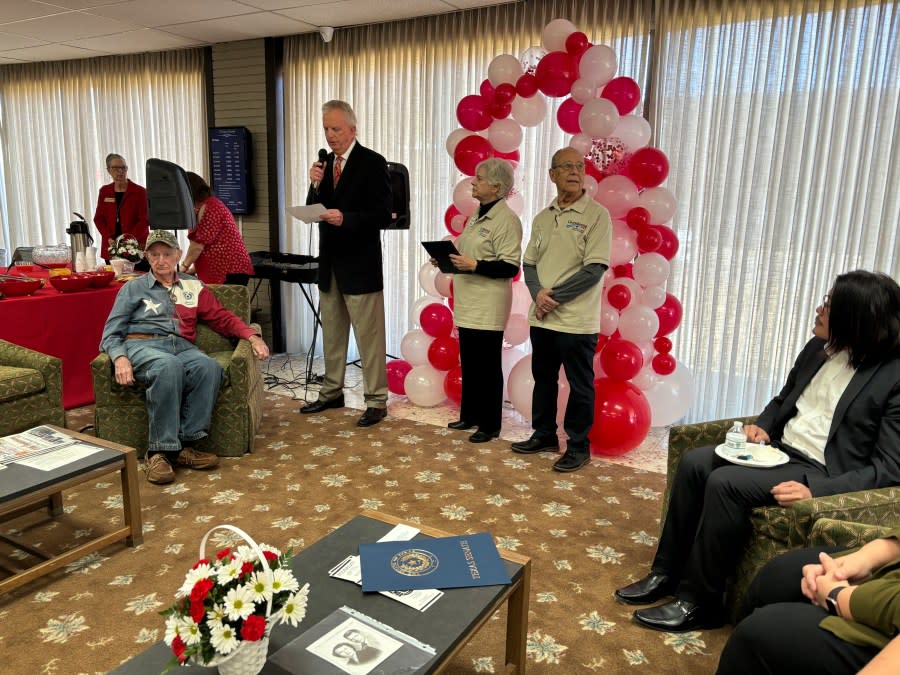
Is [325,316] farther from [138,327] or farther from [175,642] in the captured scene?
[175,642]

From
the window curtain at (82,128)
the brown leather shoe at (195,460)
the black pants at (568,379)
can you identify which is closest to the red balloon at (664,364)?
the black pants at (568,379)

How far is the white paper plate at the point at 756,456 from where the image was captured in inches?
80.5

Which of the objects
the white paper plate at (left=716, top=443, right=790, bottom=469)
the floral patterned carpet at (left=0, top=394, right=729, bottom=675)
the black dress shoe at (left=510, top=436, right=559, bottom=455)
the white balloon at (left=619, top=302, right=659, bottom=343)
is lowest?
the floral patterned carpet at (left=0, top=394, right=729, bottom=675)

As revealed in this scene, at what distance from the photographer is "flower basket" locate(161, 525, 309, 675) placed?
3.80ft

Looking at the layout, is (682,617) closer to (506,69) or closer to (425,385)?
(425,385)

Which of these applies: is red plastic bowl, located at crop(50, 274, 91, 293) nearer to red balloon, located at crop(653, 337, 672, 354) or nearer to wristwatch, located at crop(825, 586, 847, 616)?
red balloon, located at crop(653, 337, 672, 354)

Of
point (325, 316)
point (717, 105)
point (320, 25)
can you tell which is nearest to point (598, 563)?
point (325, 316)

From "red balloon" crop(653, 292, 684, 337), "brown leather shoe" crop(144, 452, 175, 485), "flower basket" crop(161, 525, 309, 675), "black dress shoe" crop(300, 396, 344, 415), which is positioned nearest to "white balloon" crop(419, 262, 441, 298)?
"black dress shoe" crop(300, 396, 344, 415)

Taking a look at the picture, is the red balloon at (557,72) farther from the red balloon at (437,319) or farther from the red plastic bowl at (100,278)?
the red plastic bowl at (100,278)

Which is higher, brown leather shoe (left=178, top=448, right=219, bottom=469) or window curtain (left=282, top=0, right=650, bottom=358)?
window curtain (left=282, top=0, right=650, bottom=358)

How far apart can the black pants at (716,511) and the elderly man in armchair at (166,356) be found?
7.17 feet

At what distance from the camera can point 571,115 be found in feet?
11.7

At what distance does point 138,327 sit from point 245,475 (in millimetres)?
903

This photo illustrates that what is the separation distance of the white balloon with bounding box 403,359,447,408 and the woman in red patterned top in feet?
4.48
